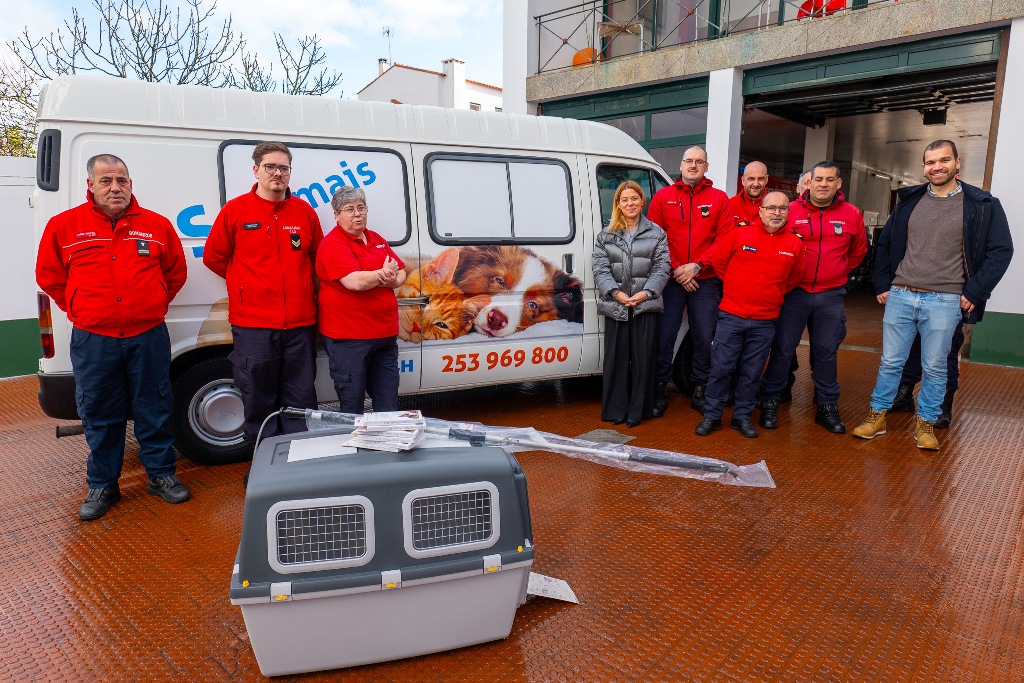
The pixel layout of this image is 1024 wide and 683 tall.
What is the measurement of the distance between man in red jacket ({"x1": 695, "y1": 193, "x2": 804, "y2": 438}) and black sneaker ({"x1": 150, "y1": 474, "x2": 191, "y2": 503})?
11.4 feet

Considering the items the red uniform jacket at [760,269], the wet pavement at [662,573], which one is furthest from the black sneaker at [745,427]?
the red uniform jacket at [760,269]

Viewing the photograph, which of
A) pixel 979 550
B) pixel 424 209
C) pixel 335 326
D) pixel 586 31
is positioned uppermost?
pixel 586 31

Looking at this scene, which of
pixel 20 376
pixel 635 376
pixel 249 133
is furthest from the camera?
pixel 20 376

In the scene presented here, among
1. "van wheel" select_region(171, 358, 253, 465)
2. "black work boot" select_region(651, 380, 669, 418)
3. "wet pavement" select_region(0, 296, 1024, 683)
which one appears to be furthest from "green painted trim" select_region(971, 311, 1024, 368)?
"van wheel" select_region(171, 358, 253, 465)

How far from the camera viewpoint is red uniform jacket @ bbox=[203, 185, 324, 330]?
3.64 meters

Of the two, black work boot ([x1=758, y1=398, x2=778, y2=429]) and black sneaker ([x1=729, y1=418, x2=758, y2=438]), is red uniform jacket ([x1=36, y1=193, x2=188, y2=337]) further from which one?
black work boot ([x1=758, y1=398, x2=778, y2=429])

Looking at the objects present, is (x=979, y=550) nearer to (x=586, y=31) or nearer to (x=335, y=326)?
(x=335, y=326)

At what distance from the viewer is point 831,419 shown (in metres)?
5.13

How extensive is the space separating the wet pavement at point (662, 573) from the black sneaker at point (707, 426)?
0.23ft

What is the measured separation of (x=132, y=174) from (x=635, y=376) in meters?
3.64

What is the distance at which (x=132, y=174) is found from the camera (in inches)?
146

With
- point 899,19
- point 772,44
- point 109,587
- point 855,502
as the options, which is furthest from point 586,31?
point 109,587

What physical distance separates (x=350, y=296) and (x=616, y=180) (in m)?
2.69

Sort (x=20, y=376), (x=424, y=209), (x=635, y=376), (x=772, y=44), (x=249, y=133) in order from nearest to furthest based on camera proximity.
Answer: (x=249, y=133), (x=424, y=209), (x=635, y=376), (x=20, y=376), (x=772, y=44)
